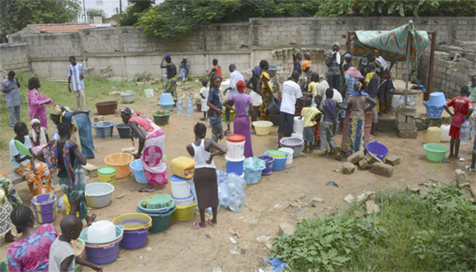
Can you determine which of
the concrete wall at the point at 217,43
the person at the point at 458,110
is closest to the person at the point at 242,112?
the person at the point at 458,110

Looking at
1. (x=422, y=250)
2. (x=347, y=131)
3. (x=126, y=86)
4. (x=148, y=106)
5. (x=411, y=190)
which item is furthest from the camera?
(x=126, y=86)

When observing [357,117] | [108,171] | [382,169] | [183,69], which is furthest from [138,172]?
[183,69]

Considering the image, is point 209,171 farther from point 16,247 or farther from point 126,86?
point 126,86

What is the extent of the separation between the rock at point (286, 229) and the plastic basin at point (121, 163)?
11.0ft

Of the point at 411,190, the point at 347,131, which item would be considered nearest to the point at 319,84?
the point at 347,131

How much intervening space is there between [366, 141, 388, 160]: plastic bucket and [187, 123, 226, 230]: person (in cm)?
397

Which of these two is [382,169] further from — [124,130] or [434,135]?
[124,130]

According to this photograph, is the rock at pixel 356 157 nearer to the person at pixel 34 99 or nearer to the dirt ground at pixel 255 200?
the dirt ground at pixel 255 200

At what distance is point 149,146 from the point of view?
260 inches

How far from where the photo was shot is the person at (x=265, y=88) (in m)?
9.52

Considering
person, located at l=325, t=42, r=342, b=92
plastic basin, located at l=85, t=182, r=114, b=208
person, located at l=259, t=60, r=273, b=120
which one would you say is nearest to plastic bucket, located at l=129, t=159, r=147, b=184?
plastic basin, located at l=85, t=182, r=114, b=208

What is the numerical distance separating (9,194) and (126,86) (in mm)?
11712

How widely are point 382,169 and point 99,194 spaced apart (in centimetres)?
498

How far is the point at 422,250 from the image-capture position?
183 inches
